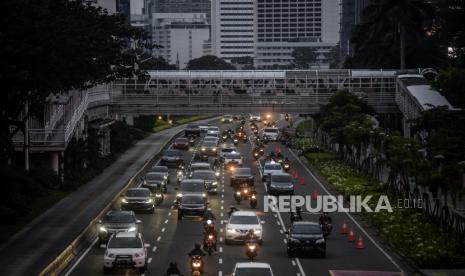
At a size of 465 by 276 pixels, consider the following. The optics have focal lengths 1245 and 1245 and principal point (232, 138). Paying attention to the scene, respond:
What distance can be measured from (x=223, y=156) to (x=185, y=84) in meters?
19.5

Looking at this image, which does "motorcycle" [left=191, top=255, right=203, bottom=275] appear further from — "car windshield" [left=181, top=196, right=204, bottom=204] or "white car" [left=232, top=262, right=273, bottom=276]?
"car windshield" [left=181, top=196, right=204, bottom=204]

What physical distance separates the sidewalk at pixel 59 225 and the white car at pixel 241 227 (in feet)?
21.0

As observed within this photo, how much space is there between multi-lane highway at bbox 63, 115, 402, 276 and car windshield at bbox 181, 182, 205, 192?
1.26 m

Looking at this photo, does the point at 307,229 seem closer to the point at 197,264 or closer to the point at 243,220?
the point at 243,220

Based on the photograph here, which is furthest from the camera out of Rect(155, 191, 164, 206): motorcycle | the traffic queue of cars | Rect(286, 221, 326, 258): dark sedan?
Rect(155, 191, 164, 206): motorcycle

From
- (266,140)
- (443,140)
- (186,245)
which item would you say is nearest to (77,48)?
(186,245)

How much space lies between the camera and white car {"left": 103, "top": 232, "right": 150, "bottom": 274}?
135 ft

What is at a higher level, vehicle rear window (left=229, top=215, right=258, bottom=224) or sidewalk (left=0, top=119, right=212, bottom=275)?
vehicle rear window (left=229, top=215, right=258, bottom=224)

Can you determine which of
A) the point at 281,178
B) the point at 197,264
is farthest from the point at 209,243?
the point at 281,178

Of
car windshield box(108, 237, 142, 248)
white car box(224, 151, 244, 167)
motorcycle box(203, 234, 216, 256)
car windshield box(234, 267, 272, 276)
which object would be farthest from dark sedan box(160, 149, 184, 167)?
car windshield box(234, 267, 272, 276)

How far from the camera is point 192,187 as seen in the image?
64750 millimetres

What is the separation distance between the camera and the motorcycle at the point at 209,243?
46.6 metres

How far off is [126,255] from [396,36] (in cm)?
8520

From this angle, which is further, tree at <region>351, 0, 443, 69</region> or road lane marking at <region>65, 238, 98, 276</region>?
tree at <region>351, 0, 443, 69</region>
